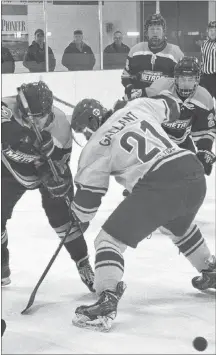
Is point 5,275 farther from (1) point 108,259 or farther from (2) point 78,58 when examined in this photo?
(2) point 78,58

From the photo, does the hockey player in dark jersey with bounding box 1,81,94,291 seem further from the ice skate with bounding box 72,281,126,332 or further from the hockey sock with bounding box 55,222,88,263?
the ice skate with bounding box 72,281,126,332

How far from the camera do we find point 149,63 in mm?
3916

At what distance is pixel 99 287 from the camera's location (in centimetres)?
238

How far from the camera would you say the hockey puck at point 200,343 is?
206 centimetres

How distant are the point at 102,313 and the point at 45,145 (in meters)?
0.55

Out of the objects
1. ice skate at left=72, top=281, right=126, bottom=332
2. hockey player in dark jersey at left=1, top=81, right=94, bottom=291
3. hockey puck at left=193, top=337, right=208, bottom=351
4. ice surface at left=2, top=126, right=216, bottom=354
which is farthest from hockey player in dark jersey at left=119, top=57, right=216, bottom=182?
hockey puck at left=193, top=337, right=208, bottom=351

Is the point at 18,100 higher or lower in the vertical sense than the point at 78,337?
higher

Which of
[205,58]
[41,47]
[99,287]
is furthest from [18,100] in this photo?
[41,47]

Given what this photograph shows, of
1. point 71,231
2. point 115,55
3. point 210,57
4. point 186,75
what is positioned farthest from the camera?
point 115,55

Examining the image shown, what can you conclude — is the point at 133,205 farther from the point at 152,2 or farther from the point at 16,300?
the point at 152,2

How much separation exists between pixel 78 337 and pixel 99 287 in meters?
0.18

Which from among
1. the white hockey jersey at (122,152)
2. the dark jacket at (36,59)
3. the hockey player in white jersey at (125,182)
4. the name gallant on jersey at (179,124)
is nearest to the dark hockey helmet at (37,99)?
the hockey player in white jersey at (125,182)

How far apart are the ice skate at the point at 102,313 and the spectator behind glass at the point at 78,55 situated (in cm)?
343

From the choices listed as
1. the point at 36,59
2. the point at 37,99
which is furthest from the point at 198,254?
the point at 36,59
